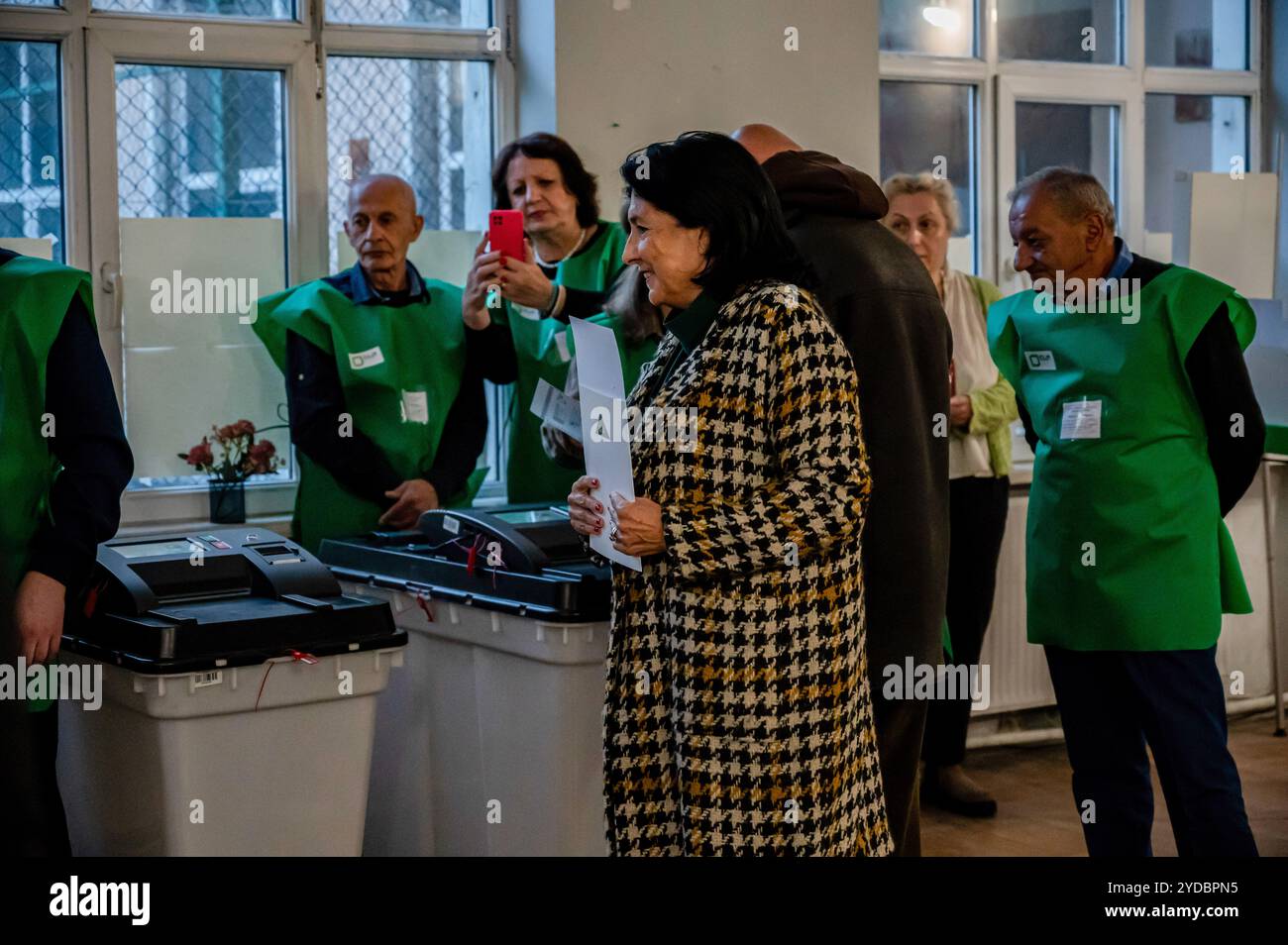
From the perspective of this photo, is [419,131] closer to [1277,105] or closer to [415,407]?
[415,407]

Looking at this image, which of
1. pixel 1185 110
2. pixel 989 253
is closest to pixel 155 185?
pixel 989 253

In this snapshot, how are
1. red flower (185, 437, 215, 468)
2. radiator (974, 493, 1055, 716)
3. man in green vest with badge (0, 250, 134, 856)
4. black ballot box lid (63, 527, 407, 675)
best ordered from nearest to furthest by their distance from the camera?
man in green vest with badge (0, 250, 134, 856), black ballot box lid (63, 527, 407, 675), red flower (185, 437, 215, 468), radiator (974, 493, 1055, 716)

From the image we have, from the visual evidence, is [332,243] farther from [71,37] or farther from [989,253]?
[989,253]

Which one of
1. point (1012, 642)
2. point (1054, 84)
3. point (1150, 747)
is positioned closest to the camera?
point (1150, 747)

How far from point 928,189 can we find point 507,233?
1296 millimetres

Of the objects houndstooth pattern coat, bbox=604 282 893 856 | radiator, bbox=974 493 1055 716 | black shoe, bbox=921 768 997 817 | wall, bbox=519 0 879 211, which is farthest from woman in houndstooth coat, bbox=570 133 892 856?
radiator, bbox=974 493 1055 716

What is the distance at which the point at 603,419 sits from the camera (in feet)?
6.59

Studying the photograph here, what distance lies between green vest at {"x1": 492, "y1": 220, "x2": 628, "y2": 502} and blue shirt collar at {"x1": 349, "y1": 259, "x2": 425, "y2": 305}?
186 millimetres

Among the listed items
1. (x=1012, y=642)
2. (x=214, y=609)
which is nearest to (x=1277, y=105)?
(x=1012, y=642)

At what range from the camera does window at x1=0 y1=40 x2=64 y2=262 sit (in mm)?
3447

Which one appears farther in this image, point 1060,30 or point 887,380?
point 1060,30

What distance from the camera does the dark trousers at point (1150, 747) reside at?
103 inches

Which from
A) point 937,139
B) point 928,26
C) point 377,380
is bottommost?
point 377,380

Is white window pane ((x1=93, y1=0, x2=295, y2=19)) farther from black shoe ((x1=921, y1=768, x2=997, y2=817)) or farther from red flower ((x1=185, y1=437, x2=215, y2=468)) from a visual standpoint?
black shoe ((x1=921, y1=768, x2=997, y2=817))
